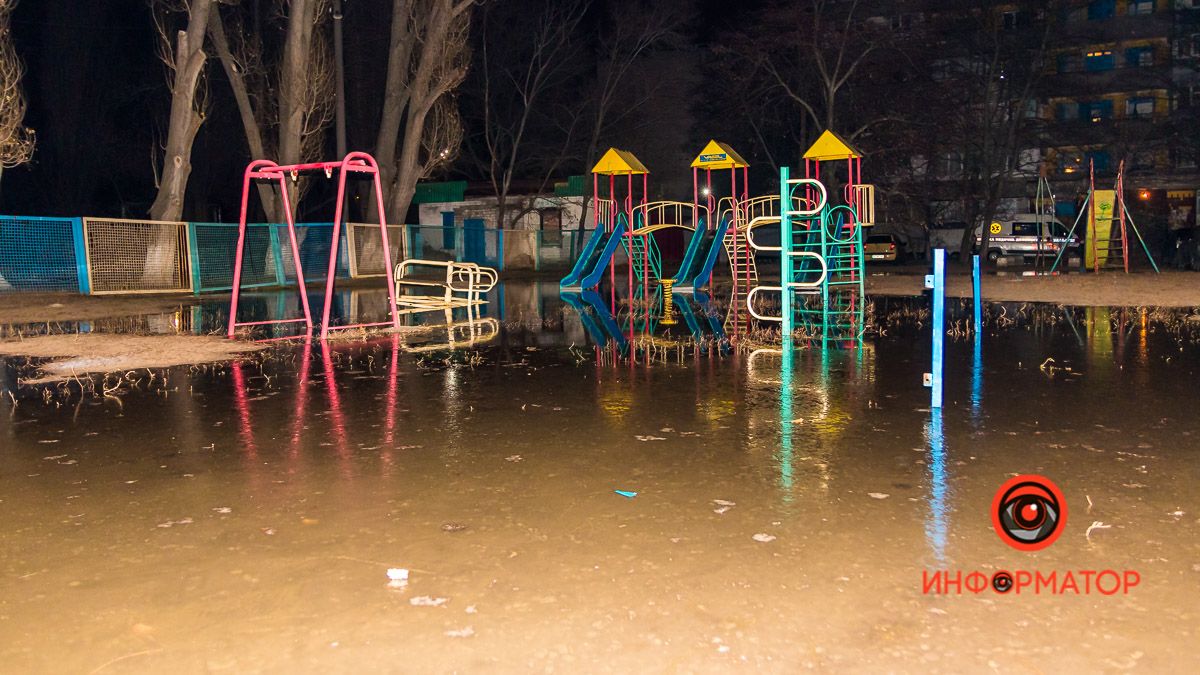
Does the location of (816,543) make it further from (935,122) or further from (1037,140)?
(1037,140)

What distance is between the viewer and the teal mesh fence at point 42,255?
20.9 m

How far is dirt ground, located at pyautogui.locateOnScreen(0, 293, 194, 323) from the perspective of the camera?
59.5ft

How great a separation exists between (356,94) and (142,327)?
29806 mm

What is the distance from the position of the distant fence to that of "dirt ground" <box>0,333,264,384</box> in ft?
26.3

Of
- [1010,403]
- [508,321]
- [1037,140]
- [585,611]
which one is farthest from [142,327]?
[1037,140]

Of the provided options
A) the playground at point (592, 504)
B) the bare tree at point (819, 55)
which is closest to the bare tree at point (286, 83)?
the bare tree at point (819, 55)

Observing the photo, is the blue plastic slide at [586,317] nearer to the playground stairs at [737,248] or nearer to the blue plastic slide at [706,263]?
the blue plastic slide at [706,263]

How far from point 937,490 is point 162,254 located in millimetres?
22043

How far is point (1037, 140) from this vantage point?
139 ft

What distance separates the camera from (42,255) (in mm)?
21438

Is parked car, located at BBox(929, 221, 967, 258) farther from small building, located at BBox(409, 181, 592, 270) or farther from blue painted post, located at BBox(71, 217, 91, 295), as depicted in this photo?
blue painted post, located at BBox(71, 217, 91, 295)

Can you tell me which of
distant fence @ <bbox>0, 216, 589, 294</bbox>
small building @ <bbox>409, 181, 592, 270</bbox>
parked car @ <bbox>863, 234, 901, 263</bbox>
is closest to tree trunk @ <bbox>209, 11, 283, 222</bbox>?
distant fence @ <bbox>0, 216, 589, 294</bbox>

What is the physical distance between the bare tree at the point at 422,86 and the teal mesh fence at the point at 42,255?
1071 cm

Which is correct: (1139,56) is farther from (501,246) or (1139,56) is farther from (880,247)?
(501,246)
